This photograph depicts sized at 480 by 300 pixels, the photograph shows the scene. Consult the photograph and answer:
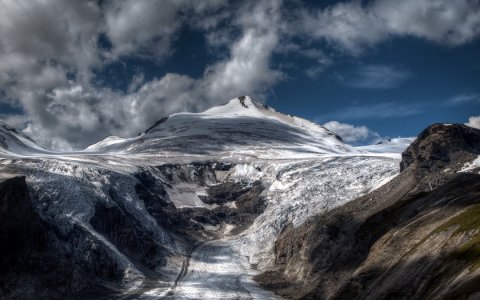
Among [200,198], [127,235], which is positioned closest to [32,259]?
[127,235]

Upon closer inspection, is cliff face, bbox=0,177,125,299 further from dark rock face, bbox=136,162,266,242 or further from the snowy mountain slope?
dark rock face, bbox=136,162,266,242

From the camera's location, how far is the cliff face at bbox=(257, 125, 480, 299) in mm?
47844

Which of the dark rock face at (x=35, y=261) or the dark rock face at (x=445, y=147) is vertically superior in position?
the dark rock face at (x=445, y=147)

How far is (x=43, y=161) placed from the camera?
127 meters

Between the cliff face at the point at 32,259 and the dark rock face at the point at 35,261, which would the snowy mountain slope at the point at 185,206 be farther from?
the cliff face at the point at 32,259

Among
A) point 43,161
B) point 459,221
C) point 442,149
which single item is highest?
point 43,161

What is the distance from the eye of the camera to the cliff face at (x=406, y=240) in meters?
47.8

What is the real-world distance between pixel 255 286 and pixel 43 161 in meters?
64.9

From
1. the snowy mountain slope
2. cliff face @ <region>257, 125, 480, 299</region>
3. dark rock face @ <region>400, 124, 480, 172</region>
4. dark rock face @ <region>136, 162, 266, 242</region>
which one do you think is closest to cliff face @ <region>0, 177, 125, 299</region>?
the snowy mountain slope

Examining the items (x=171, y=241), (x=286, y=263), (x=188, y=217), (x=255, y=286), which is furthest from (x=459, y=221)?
(x=188, y=217)

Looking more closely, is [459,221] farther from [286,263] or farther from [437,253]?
[286,263]

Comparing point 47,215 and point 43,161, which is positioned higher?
point 43,161

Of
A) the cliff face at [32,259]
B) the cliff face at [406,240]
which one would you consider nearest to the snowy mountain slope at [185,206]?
the cliff face at [32,259]

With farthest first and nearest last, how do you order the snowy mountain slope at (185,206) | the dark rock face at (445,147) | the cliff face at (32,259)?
the dark rock face at (445,147) → the snowy mountain slope at (185,206) → the cliff face at (32,259)
